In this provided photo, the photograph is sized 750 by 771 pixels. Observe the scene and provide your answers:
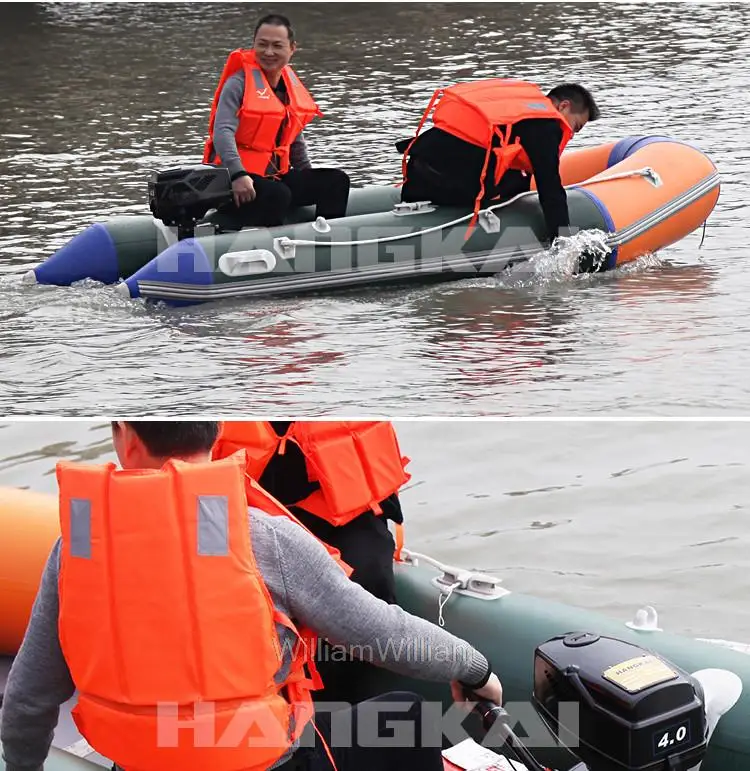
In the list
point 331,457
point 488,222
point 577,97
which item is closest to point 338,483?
point 331,457

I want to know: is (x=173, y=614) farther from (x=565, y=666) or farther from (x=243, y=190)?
(x=243, y=190)

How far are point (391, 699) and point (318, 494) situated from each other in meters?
0.55

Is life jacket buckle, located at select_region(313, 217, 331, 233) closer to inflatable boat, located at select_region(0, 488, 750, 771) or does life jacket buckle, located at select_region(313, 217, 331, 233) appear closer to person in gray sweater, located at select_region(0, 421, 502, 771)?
inflatable boat, located at select_region(0, 488, 750, 771)

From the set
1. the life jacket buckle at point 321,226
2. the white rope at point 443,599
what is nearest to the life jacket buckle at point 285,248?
the life jacket buckle at point 321,226

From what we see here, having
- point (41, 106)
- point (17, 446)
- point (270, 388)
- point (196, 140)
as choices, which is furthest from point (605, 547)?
point (41, 106)

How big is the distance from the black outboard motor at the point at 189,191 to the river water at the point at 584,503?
Result: 84cm

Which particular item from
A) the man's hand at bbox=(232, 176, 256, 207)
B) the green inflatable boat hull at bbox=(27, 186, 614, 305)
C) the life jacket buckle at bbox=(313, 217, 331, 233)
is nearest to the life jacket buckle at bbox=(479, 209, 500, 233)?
the green inflatable boat hull at bbox=(27, 186, 614, 305)

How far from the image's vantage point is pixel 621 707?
5.60 ft

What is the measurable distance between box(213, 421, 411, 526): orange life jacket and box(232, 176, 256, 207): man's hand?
7.97ft

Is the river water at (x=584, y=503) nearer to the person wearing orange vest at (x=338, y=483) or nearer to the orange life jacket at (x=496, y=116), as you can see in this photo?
the orange life jacket at (x=496, y=116)

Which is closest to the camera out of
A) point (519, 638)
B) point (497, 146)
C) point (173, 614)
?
point (173, 614)

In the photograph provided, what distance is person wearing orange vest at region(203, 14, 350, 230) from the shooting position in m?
4.64

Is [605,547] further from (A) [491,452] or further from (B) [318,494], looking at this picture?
(B) [318,494]

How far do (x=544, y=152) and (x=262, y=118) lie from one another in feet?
3.07
